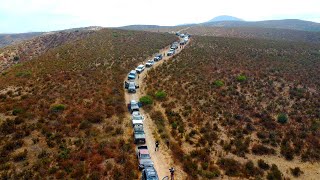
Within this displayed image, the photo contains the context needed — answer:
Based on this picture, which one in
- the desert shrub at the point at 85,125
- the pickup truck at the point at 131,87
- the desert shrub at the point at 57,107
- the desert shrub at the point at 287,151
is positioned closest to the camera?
the desert shrub at the point at 287,151

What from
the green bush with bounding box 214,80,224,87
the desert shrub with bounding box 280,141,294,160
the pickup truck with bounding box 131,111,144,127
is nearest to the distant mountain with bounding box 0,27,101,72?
the pickup truck with bounding box 131,111,144,127

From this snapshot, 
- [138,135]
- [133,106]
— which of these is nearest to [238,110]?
[133,106]

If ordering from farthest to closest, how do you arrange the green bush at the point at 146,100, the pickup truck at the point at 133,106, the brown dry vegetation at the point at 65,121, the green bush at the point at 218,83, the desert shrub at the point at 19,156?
the green bush at the point at 218,83 < the green bush at the point at 146,100 < the pickup truck at the point at 133,106 < the desert shrub at the point at 19,156 < the brown dry vegetation at the point at 65,121

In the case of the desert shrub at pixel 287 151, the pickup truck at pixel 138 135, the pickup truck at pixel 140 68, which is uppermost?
the pickup truck at pixel 140 68

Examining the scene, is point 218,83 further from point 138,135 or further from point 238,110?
point 138,135

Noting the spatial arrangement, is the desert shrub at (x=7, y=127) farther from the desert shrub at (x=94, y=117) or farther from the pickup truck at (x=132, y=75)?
the pickup truck at (x=132, y=75)

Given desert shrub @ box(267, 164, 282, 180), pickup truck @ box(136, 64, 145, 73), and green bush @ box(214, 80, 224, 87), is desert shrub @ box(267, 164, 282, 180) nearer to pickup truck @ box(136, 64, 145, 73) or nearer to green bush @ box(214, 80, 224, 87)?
green bush @ box(214, 80, 224, 87)

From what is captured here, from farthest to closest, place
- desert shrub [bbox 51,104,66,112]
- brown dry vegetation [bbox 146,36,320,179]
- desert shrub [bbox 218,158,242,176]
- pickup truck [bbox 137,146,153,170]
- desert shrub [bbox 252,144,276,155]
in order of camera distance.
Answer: desert shrub [bbox 51,104,66,112]
desert shrub [bbox 252,144,276,155]
brown dry vegetation [bbox 146,36,320,179]
desert shrub [bbox 218,158,242,176]
pickup truck [bbox 137,146,153,170]

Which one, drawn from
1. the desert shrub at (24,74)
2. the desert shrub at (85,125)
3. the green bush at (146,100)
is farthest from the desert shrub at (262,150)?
the desert shrub at (24,74)
